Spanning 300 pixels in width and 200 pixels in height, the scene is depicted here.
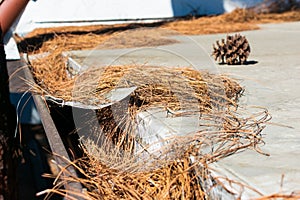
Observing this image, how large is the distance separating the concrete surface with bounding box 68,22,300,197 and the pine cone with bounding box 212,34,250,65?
2.1 inches

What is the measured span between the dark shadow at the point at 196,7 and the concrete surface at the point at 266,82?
3.73 feet

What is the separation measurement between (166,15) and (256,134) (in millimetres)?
3956

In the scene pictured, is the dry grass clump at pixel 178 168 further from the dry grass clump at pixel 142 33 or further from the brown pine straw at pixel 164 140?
the dry grass clump at pixel 142 33

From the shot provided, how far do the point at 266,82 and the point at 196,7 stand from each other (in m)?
3.37

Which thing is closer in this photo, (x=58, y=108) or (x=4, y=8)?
(x=58, y=108)

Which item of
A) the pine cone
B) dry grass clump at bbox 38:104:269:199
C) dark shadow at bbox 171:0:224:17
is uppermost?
dry grass clump at bbox 38:104:269:199

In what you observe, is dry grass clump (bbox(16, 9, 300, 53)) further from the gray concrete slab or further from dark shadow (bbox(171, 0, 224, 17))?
the gray concrete slab

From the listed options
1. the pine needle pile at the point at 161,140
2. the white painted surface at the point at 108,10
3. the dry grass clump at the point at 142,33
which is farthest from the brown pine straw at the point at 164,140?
the white painted surface at the point at 108,10

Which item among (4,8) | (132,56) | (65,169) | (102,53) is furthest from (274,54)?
(65,169)

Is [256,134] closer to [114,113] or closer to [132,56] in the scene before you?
[114,113]

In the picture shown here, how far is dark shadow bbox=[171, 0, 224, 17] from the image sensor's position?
199 inches

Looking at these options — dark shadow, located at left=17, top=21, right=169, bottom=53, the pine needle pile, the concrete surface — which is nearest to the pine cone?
the concrete surface

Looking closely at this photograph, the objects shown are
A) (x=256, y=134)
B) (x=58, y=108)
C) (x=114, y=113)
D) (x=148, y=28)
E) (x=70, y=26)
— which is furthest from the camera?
(x=70, y=26)

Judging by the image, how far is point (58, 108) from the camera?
78.2 inches
